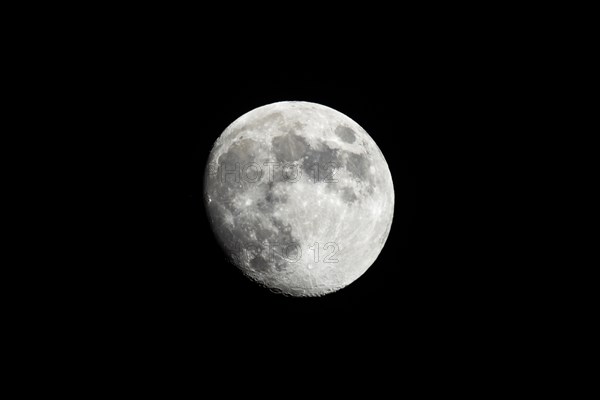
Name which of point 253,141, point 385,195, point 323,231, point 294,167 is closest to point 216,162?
point 253,141

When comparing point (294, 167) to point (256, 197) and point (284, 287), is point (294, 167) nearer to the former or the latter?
point (256, 197)

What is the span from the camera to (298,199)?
3.68 meters

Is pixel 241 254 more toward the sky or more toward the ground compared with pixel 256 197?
more toward the ground

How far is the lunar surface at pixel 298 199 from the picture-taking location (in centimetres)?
370

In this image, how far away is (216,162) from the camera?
4.06m

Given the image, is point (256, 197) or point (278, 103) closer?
point (256, 197)

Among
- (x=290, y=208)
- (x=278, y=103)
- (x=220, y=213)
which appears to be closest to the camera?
(x=290, y=208)

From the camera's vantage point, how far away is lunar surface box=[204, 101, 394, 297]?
3.70 m

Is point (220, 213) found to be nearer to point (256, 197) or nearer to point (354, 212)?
point (256, 197)

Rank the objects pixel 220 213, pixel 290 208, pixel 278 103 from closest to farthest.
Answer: pixel 290 208, pixel 220 213, pixel 278 103

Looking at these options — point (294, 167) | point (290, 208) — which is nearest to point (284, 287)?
point (290, 208)

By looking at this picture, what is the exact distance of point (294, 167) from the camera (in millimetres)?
3713

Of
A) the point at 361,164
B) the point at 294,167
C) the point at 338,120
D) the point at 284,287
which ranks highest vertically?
the point at 338,120

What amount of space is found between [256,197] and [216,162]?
0.61m
